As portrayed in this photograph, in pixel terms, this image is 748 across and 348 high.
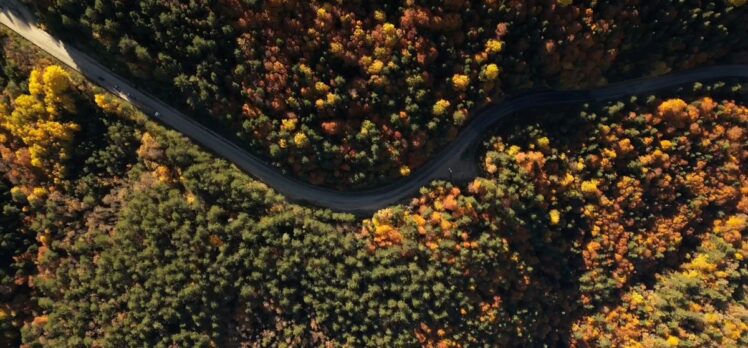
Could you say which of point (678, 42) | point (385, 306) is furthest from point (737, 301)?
point (385, 306)

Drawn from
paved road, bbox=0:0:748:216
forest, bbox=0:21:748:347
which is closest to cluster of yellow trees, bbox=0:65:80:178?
forest, bbox=0:21:748:347

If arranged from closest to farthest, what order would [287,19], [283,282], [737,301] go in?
[287,19], [283,282], [737,301]

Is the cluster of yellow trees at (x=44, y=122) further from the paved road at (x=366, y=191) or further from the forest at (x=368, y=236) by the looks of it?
the paved road at (x=366, y=191)

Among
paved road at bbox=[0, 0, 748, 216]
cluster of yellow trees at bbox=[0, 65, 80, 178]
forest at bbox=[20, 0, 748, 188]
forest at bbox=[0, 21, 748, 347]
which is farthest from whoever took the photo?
forest at bbox=[0, 21, 748, 347]

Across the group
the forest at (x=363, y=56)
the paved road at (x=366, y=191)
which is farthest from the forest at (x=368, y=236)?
the forest at (x=363, y=56)

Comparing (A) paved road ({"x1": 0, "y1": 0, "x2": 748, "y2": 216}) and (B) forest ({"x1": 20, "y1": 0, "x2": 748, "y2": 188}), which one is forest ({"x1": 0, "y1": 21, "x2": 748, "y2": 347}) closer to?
(A) paved road ({"x1": 0, "y1": 0, "x2": 748, "y2": 216})

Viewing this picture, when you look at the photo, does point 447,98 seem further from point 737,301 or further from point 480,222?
point 737,301
